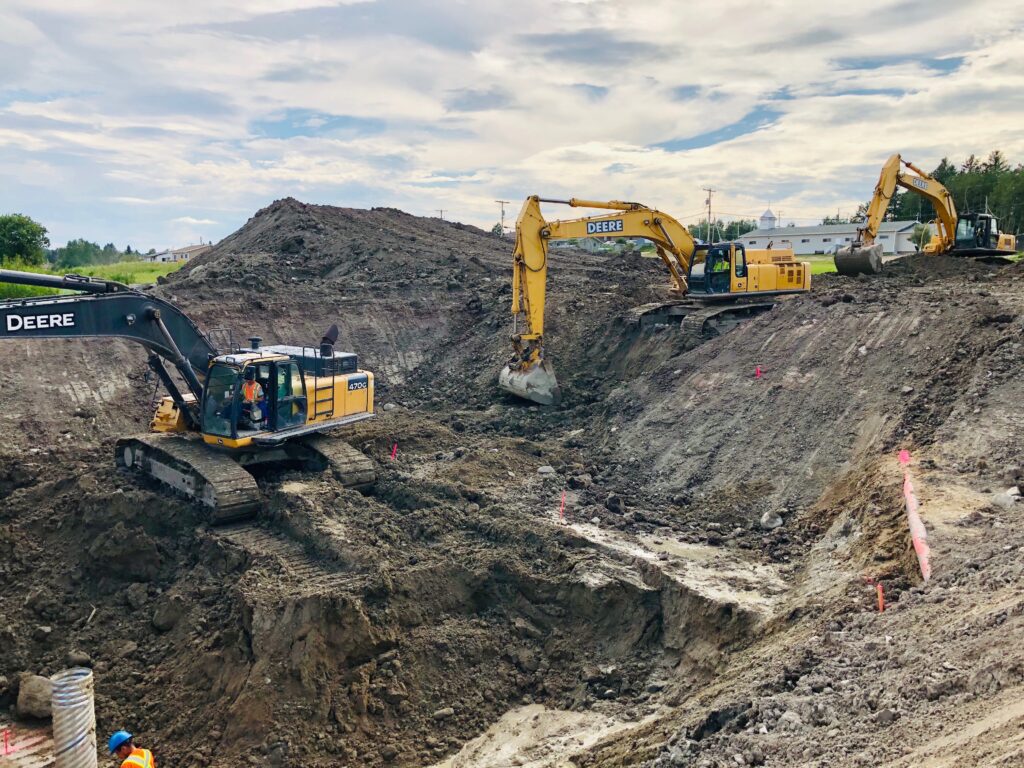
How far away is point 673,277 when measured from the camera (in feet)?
61.5

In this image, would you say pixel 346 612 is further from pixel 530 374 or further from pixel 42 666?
pixel 530 374

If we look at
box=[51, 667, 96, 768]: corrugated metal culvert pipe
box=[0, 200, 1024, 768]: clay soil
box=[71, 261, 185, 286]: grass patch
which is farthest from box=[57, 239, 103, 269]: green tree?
box=[51, 667, 96, 768]: corrugated metal culvert pipe

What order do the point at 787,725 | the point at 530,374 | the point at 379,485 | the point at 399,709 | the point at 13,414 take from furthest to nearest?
the point at 530,374 → the point at 13,414 → the point at 379,485 → the point at 399,709 → the point at 787,725

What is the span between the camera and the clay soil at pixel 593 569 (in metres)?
6.15

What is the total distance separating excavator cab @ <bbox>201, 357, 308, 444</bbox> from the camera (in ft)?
36.7

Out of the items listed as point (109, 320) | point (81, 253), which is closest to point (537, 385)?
point (109, 320)

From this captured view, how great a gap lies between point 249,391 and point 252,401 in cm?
15

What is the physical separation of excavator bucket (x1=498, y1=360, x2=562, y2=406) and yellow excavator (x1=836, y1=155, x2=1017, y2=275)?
9.68 meters

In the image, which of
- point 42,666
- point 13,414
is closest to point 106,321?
point 42,666

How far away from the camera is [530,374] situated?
642 inches

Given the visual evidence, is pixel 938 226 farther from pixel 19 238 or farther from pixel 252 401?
pixel 19 238

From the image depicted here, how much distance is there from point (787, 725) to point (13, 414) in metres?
13.9

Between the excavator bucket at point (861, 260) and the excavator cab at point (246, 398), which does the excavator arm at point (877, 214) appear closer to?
the excavator bucket at point (861, 260)

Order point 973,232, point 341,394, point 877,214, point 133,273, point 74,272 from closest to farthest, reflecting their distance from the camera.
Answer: point 341,394
point 877,214
point 973,232
point 74,272
point 133,273
